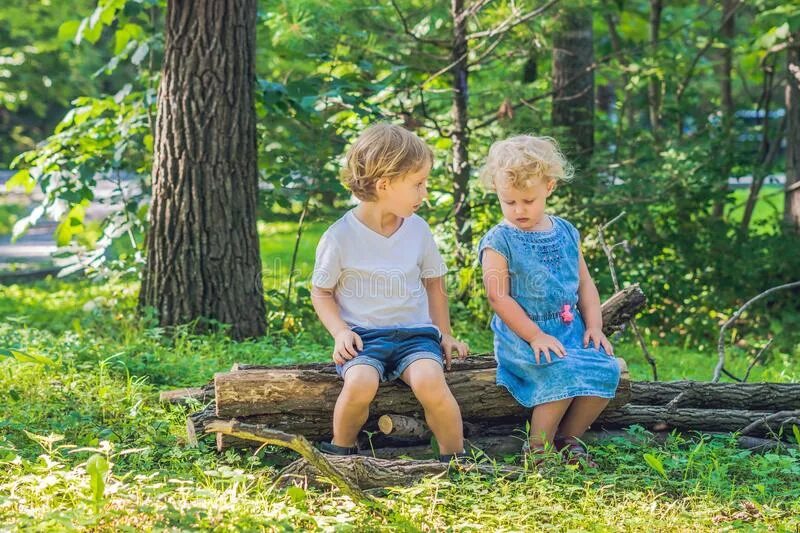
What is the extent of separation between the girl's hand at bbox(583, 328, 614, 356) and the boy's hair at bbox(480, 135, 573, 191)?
2.24ft

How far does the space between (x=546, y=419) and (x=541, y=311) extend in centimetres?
47

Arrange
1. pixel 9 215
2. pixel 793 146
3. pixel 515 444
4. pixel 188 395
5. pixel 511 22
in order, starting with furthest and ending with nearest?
pixel 9 215 < pixel 793 146 < pixel 511 22 < pixel 188 395 < pixel 515 444

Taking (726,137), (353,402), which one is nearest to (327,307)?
(353,402)

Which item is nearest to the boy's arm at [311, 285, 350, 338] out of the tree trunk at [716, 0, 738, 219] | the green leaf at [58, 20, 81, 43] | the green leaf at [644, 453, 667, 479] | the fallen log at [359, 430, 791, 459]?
the fallen log at [359, 430, 791, 459]

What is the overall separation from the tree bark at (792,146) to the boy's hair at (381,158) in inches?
209

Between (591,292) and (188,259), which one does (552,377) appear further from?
(188,259)

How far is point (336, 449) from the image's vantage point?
A: 3.84 metres

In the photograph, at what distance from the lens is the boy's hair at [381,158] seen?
12.9 feet

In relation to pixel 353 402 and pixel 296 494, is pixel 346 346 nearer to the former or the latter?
pixel 353 402

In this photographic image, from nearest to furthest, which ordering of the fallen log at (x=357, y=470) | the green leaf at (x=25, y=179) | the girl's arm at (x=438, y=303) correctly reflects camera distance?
1. the fallen log at (x=357, y=470)
2. the girl's arm at (x=438, y=303)
3. the green leaf at (x=25, y=179)

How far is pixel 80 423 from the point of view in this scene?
4238 mm

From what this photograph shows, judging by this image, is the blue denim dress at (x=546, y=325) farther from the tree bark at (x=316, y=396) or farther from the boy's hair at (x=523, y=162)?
the boy's hair at (x=523, y=162)

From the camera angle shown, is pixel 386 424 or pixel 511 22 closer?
pixel 386 424

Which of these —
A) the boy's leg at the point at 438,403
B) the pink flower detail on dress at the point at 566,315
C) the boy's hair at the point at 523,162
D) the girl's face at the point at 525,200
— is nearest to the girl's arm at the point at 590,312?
the pink flower detail on dress at the point at 566,315
